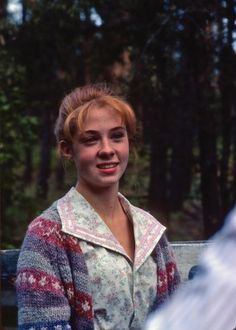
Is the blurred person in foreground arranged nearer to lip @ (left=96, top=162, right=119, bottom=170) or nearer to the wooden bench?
lip @ (left=96, top=162, right=119, bottom=170)

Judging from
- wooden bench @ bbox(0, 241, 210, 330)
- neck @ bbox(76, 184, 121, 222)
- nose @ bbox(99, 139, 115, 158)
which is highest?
nose @ bbox(99, 139, 115, 158)

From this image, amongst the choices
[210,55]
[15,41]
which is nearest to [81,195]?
[210,55]

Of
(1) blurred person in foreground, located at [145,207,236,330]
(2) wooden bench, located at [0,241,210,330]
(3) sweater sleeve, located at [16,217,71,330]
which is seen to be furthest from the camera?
(2) wooden bench, located at [0,241,210,330]

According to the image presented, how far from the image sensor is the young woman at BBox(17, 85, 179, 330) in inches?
78.2

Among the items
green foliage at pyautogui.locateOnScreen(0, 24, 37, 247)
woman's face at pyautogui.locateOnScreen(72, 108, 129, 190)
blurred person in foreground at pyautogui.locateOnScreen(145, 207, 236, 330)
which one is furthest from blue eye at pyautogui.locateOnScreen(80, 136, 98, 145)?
green foliage at pyautogui.locateOnScreen(0, 24, 37, 247)

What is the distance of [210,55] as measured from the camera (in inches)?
249

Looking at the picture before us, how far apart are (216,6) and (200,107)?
1.42m

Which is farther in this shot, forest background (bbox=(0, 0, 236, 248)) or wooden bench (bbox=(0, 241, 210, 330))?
forest background (bbox=(0, 0, 236, 248))

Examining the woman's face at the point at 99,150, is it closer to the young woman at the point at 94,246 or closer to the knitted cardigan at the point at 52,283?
the young woman at the point at 94,246

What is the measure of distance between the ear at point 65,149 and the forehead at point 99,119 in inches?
4.5

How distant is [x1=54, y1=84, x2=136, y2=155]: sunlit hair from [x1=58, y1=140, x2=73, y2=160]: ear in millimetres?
14

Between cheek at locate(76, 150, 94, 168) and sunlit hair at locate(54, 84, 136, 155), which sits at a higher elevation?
sunlit hair at locate(54, 84, 136, 155)

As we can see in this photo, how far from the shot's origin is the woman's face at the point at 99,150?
2156 mm

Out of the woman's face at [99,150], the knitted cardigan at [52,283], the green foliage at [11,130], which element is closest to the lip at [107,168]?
the woman's face at [99,150]
